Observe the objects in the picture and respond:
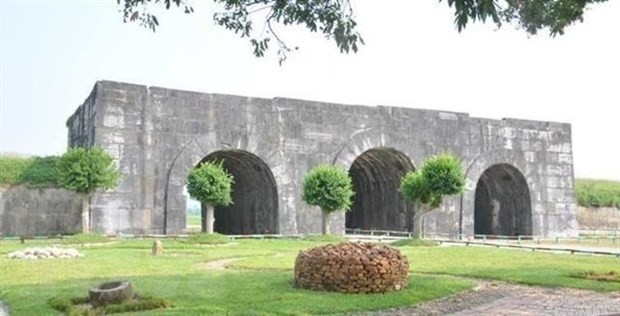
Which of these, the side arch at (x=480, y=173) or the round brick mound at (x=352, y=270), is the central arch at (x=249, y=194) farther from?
the round brick mound at (x=352, y=270)

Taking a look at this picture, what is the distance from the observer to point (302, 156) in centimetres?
2408

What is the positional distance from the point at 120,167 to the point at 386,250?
12.7m

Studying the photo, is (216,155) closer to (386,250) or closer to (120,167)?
(120,167)

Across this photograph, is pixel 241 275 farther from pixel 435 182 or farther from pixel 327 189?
pixel 435 182

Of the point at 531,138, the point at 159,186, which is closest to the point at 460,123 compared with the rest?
the point at 531,138

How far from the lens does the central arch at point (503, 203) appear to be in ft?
91.3

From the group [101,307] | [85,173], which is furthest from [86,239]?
[101,307]

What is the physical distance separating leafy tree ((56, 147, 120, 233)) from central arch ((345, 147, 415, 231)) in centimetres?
989

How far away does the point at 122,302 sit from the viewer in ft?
28.2

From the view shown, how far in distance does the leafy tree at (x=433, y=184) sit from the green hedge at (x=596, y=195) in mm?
13399

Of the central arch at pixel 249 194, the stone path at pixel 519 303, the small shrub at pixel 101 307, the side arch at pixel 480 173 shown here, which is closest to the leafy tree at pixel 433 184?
the central arch at pixel 249 194

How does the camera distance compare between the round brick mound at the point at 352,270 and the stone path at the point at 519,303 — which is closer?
the stone path at the point at 519,303

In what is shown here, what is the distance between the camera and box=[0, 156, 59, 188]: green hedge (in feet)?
70.4

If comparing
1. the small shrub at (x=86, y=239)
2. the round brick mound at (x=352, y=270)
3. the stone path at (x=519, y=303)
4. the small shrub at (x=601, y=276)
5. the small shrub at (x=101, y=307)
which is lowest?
the stone path at (x=519, y=303)
